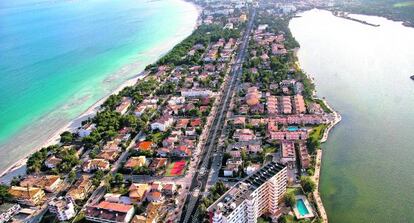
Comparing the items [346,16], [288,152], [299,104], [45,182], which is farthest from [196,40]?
[45,182]

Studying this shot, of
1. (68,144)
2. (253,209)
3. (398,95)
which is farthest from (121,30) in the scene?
(253,209)

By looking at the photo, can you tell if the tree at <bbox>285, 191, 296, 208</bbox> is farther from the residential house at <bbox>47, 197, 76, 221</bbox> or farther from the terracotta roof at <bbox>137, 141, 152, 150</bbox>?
the residential house at <bbox>47, 197, 76, 221</bbox>

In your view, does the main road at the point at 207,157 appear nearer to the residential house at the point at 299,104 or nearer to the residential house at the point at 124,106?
the residential house at the point at 299,104

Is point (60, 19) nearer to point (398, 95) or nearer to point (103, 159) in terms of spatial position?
point (103, 159)

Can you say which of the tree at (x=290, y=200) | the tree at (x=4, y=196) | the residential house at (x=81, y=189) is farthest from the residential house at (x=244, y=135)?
the tree at (x=4, y=196)

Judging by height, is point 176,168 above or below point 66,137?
below

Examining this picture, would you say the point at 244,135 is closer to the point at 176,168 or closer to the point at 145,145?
the point at 176,168

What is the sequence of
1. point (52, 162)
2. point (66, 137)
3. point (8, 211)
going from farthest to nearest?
point (66, 137) < point (52, 162) < point (8, 211)

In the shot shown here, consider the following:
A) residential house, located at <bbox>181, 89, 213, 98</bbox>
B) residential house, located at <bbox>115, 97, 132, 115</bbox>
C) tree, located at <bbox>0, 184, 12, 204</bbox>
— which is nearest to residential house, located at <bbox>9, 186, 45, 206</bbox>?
tree, located at <bbox>0, 184, 12, 204</bbox>
